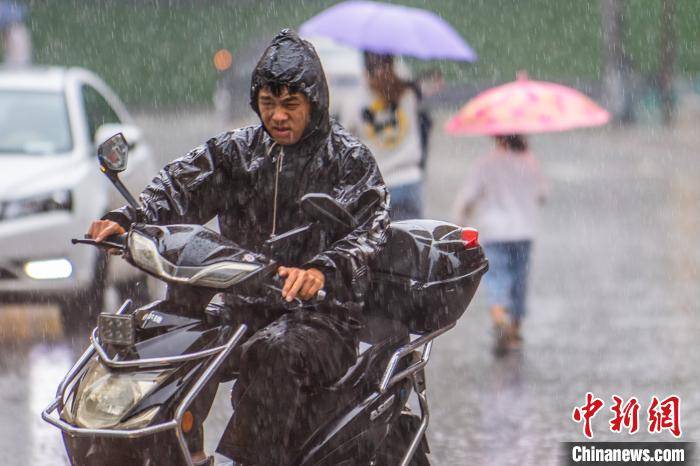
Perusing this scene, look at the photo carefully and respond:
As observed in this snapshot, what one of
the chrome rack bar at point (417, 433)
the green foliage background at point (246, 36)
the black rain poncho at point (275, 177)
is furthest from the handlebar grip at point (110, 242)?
the green foliage background at point (246, 36)

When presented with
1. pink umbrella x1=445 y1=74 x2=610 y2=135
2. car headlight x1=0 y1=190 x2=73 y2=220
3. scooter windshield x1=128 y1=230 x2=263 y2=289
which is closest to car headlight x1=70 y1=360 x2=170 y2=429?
scooter windshield x1=128 y1=230 x2=263 y2=289

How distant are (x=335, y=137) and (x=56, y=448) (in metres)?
2.91

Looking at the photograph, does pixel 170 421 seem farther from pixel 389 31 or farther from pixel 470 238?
pixel 389 31

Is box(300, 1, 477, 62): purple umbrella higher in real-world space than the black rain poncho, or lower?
higher

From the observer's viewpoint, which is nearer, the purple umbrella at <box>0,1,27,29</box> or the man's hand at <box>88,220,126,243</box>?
the man's hand at <box>88,220,126,243</box>

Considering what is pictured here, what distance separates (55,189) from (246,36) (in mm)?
37650

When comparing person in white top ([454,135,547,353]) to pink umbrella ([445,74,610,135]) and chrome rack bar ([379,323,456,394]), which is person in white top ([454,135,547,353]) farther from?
chrome rack bar ([379,323,456,394])

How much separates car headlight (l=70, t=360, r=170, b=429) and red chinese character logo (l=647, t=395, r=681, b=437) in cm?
378

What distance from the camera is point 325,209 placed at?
395 cm

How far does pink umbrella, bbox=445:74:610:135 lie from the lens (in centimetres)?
898

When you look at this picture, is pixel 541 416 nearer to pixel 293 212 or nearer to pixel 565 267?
pixel 293 212

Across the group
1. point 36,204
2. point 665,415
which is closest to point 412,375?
point 665,415

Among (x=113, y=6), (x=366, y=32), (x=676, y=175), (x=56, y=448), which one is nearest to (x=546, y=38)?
(x=113, y=6)

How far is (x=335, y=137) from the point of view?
454 centimetres
